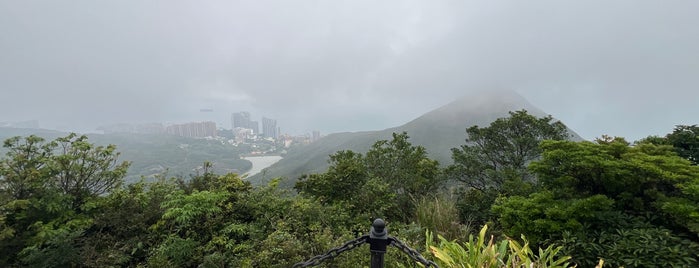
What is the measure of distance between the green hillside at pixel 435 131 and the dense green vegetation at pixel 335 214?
29.8m

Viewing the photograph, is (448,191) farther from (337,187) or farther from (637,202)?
(637,202)

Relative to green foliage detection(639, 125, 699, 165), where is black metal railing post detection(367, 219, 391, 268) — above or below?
below

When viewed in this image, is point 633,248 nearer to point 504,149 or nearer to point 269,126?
point 504,149

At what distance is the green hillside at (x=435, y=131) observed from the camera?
39.3 metres

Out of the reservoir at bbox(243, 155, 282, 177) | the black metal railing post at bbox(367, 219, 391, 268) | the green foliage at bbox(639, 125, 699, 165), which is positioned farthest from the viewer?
the reservoir at bbox(243, 155, 282, 177)

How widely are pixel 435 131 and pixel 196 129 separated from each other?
37.9 m

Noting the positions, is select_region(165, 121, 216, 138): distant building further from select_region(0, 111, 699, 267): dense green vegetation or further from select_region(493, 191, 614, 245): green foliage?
select_region(493, 191, 614, 245): green foliage

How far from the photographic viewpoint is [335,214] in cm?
405

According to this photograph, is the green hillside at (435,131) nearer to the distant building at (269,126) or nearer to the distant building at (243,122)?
the distant building at (269,126)

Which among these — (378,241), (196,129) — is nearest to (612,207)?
(378,241)

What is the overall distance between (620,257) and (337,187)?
358 cm

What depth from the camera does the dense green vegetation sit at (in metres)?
2.70

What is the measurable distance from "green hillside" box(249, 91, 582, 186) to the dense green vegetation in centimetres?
2977

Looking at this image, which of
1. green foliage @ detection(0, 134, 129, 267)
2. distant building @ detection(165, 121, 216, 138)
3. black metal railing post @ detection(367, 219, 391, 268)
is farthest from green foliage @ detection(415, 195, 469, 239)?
distant building @ detection(165, 121, 216, 138)
